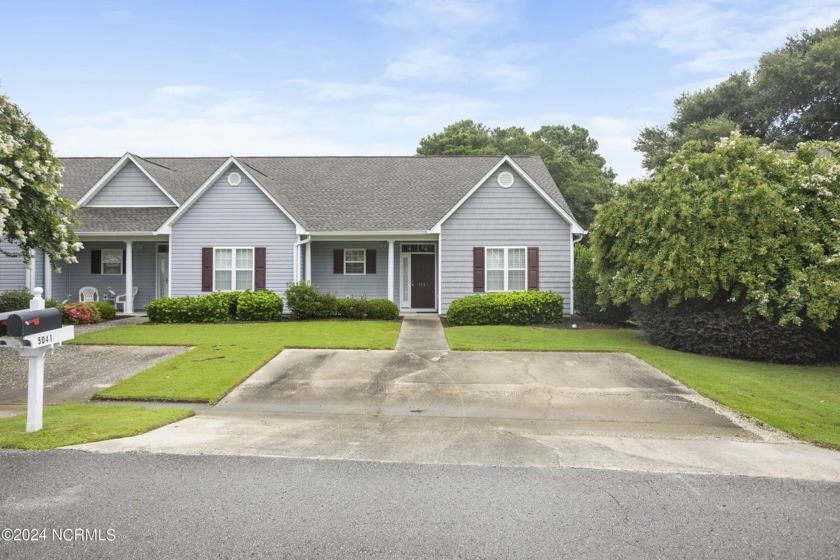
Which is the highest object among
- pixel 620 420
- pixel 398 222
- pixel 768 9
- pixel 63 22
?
pixel 768 9

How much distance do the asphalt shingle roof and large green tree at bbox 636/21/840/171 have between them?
15.0 metres

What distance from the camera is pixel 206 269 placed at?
19.0 m

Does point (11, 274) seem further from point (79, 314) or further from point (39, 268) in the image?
point (79, 314)

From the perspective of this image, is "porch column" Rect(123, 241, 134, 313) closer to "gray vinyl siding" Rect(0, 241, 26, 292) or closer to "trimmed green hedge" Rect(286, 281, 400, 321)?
"gray vinyl siding" Rect(0, 241, 26, 292)

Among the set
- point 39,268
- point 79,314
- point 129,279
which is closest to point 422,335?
point 79,314

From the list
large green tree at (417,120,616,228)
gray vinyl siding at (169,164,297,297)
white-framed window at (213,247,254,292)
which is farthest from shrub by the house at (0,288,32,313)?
large green tree at (417,120,616,228)

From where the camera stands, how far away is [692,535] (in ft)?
12.8

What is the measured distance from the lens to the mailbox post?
5.67 m

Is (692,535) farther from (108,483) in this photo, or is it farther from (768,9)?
(768,9)

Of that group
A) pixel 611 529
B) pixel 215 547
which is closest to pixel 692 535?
pixel 611 529

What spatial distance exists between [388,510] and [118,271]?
20.5m

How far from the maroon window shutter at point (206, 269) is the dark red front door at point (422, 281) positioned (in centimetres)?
747

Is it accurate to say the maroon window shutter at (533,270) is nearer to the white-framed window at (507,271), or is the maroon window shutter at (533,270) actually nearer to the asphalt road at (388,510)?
the white-framed window at (507,271)

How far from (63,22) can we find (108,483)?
501 inches
